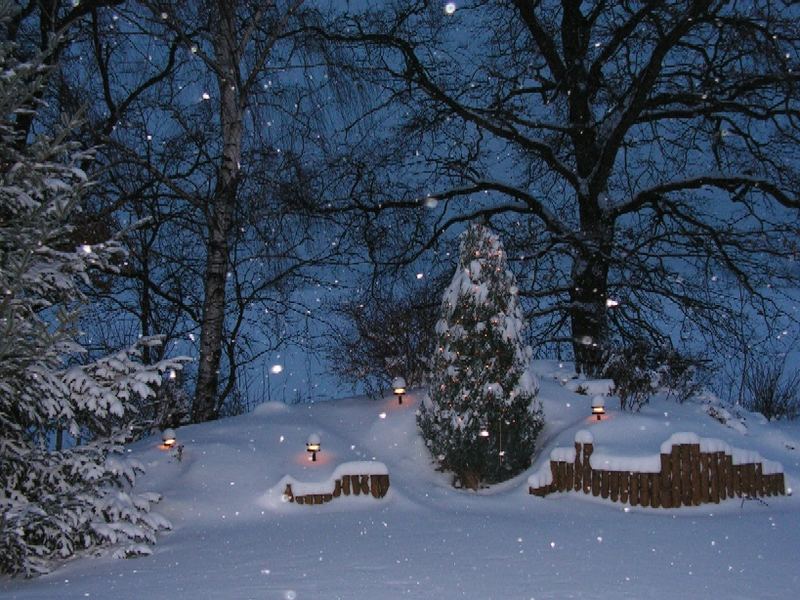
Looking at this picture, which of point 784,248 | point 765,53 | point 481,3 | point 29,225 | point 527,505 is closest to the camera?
point 29,225

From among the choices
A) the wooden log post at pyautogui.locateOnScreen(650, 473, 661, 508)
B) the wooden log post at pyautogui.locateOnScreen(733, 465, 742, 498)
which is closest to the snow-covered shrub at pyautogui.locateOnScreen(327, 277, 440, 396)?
the wooden log post at pyautogui.locateOnScreen(650, 473, 661, 508)

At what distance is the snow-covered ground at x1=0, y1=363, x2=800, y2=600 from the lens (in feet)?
15.2

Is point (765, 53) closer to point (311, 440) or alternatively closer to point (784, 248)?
point (784, 248)

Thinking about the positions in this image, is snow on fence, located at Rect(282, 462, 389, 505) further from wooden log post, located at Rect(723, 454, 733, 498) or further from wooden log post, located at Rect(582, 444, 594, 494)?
wooden log post, located at Rect(723, 454, 733, 498)

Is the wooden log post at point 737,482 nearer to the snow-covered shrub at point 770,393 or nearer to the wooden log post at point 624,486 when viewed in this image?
the wooden log post at point 624,486

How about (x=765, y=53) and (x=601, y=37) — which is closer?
(x=765, y=53)

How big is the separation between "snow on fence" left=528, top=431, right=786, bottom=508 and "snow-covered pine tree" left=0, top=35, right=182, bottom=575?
3.98 metres

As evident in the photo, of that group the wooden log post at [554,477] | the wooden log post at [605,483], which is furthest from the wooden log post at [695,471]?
the wooden log post at [554,477]

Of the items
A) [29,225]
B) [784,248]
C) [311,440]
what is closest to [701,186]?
[784,248]

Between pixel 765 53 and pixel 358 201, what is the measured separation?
6.19m

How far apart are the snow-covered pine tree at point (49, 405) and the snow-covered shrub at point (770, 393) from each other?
10763 mm

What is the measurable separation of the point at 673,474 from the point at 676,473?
3cm

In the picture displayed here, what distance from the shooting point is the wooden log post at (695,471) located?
7.18 metres

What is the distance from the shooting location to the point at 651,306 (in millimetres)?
12094
